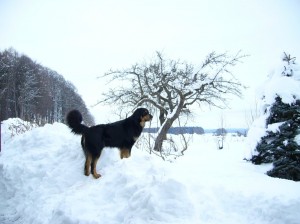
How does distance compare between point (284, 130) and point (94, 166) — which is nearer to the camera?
point (94, 166)

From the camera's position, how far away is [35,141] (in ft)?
26.7

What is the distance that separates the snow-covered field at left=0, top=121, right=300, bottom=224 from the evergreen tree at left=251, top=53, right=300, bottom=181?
402 mm

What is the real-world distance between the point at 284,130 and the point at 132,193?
381 centimetres

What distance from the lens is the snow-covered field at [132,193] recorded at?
3.97m

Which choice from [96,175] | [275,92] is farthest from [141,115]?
[275,92]

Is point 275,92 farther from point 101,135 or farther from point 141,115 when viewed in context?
point 101,135

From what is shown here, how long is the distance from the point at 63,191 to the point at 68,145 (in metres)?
1.73

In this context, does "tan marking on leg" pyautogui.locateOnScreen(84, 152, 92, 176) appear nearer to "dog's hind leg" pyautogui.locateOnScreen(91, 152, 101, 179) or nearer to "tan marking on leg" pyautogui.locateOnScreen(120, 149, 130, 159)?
"dog's hind leg" pyautogui.locateOnScreen(91, 152, 101, 179)

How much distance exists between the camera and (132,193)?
15.4 ft

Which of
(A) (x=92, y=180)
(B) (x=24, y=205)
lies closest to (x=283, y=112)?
(A) (x=92, y=180)

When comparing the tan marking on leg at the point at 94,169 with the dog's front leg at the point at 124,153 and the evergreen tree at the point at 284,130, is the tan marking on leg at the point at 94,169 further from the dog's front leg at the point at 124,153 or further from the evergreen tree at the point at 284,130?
the evergreen tree at the point at 284,130

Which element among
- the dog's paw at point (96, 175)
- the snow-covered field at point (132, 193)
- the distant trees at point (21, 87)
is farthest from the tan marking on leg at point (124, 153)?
the distant trees at point (21, 87)

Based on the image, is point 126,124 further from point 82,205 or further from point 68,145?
point 82,205

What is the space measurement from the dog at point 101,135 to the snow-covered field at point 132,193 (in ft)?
0.88
